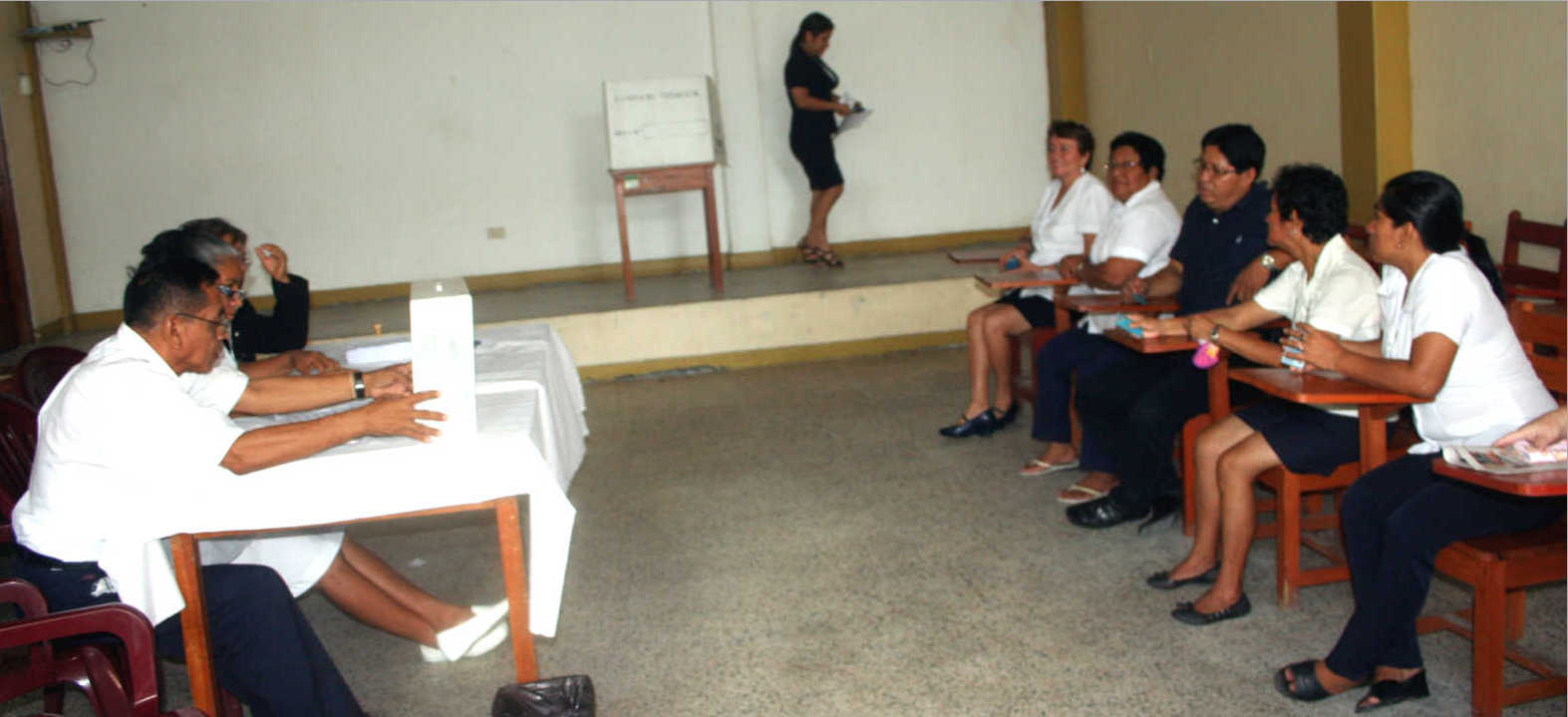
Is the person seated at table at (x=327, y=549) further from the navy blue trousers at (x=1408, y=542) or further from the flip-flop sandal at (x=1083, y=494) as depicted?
the navy blue trousers at (x=1408, y=542)

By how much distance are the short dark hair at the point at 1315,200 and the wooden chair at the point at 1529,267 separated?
1.53 meters

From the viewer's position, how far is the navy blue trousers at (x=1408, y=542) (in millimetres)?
2385

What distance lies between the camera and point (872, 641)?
2.98 meters

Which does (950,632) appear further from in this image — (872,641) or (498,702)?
(498,702)

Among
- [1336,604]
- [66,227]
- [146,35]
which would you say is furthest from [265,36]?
[1336,604]

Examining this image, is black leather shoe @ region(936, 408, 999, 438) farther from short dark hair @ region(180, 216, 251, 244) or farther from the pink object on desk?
short dark hair @ region(180, 216, 251, 244)

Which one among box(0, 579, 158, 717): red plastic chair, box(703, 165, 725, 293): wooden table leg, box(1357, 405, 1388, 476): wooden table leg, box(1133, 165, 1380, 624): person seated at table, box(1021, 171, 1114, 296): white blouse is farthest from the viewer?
box(703, 165, 725, 293): wooden table leg

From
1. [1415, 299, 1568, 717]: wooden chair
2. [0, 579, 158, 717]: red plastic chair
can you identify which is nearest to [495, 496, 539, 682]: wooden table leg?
[0, 579, 158, 717]: red plastic chair

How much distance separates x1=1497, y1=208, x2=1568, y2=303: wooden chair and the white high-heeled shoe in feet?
11.1

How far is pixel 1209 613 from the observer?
2.98m

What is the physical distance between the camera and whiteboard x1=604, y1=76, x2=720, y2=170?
6.68 meters

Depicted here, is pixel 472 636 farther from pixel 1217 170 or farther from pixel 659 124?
pixel 659 124

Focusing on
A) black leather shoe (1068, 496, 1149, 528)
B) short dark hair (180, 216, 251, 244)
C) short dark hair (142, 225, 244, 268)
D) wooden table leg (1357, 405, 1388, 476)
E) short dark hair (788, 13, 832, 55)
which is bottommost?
black leather shoe (1068, 496, 1149, 528)

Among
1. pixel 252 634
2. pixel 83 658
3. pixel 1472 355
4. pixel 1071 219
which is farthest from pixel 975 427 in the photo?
pixel 83 658
